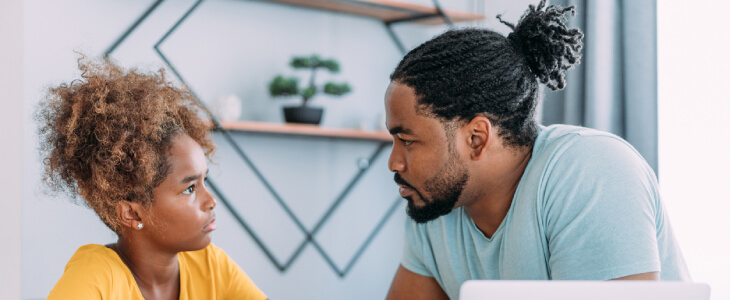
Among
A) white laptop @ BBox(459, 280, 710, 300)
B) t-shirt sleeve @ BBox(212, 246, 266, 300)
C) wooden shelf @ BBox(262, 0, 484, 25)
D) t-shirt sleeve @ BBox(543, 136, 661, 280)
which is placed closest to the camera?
white laptop @ BBox(459, 280, 710, 300)

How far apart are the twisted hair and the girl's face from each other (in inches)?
16.2

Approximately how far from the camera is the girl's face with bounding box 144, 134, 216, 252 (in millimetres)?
1209

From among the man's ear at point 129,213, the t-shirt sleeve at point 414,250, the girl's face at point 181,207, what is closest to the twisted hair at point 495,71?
the t-shirt sleeve at point 414,250

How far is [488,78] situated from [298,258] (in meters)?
1.50

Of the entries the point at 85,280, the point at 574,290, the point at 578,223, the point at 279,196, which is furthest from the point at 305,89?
the point at 574,290

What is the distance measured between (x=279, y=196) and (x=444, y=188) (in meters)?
1.37

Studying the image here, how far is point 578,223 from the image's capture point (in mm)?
1000

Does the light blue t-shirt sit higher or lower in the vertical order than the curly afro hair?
lower

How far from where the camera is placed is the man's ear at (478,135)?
3.67 ft

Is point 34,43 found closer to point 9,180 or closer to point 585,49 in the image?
point 9,180

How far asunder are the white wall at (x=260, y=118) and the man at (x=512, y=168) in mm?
1215

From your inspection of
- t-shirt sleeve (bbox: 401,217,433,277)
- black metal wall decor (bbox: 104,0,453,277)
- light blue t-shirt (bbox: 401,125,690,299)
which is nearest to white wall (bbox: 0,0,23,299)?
black metal wall decor (bbox: 104,0,453,277)

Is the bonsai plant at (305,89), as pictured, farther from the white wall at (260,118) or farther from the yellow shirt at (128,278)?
the yellow shirt at (128,278)

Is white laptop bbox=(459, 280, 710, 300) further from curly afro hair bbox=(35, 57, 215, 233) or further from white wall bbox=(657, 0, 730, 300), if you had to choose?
white wall bbox=(657, 0, 730, 300)
